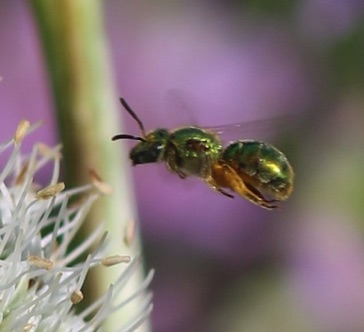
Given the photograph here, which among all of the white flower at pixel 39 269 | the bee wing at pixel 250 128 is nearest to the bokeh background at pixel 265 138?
the bee wing at pixel 250 128

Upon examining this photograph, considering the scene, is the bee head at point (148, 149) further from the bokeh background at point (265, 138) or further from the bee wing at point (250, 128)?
the bokeh background at point (265, 138)

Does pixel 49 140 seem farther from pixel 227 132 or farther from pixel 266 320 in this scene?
pixel 227 132

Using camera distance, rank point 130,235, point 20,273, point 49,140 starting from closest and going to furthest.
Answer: point 20,273
point 130,235
point 49,140

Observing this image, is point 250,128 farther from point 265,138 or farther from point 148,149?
point 265,138

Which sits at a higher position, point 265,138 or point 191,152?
point 191,152

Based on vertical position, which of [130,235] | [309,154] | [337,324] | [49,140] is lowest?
[337,324]

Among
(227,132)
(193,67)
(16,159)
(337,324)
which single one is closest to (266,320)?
(337,324)

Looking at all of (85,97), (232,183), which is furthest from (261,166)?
(85,97)
